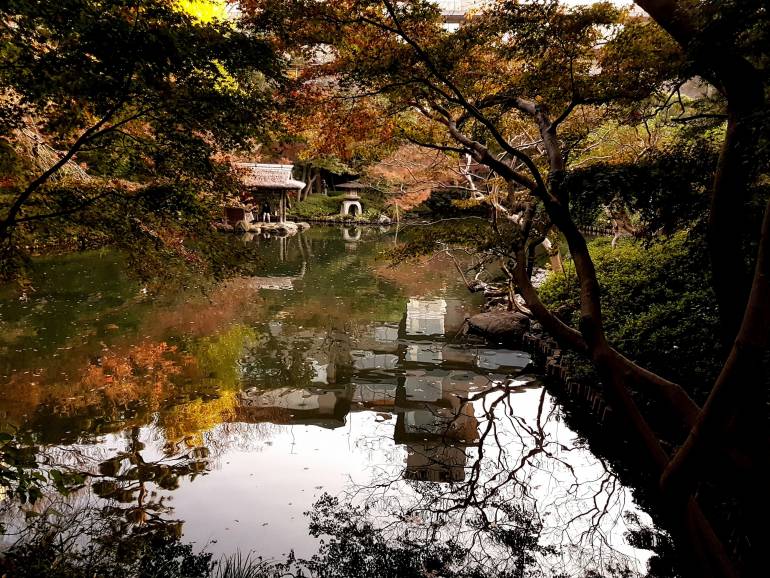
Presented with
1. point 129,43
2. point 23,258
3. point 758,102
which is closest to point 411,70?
point 129,43

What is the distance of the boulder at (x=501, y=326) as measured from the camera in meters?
9.66

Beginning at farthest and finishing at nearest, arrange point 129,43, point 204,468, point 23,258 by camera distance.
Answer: point 204,468
point 23,258
point 129,43

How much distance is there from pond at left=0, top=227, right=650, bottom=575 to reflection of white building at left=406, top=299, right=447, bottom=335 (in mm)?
90

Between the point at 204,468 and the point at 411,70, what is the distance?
186 inches

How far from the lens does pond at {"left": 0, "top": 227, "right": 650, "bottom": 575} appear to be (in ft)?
14.2

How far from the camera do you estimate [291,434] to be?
6.20m

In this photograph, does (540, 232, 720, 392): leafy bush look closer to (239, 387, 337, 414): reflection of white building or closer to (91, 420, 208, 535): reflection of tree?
(239, 387, 337, 414): reflection of white building

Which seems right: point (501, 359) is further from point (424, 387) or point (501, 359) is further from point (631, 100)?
point (631, 100)

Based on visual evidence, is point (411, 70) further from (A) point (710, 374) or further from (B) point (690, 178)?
(A) point (710, 374)

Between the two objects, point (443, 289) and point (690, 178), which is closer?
point (690, 178)

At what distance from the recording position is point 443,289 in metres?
14.5

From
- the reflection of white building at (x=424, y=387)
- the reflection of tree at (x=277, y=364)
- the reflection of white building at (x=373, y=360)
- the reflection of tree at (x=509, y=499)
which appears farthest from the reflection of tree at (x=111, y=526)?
the reflection of white building at (x=373, y=360)

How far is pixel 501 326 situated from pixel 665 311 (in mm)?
3631

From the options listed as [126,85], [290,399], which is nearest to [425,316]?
[290,399]
